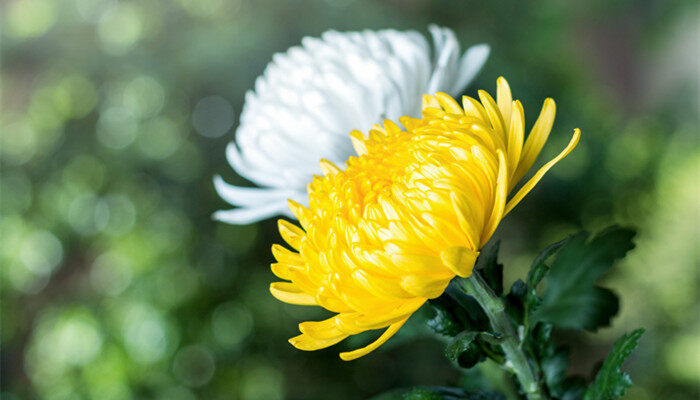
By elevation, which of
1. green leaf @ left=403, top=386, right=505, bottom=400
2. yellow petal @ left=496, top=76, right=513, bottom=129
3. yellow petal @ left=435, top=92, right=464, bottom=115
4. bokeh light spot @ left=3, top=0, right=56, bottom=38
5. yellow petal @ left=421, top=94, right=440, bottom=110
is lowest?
bokeh light spot @ left=3, top=0, right=56, bottom=38

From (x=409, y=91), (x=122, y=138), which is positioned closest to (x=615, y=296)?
(x=409, y=91)

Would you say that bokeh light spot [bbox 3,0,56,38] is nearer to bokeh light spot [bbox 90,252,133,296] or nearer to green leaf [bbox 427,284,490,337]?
bokeh light spot [bbox 90,252,133,296]

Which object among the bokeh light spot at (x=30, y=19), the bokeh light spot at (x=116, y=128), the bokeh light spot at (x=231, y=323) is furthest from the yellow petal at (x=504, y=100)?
the bokeh light spot at (x=30, y=19)

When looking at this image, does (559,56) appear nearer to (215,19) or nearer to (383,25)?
(383,25)

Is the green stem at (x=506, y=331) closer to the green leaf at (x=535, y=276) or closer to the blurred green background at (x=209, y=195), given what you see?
the green leaf at (x=535, y=276)

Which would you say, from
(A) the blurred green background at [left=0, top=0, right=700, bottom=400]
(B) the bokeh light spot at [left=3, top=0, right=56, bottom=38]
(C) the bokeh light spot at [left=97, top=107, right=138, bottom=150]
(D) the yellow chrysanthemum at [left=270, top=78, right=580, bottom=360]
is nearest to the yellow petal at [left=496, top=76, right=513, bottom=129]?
(D) the yellow chrysanthemum at [left=270, top=78, right=580, bottom=360]
